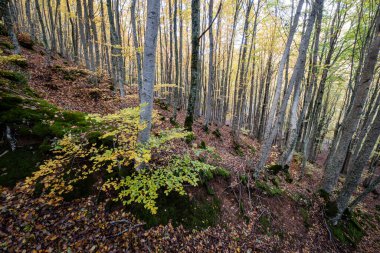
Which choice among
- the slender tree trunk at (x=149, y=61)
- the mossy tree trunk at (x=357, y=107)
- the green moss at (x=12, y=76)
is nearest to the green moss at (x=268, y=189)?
the mossy tree trunk at (x=357, y=107)

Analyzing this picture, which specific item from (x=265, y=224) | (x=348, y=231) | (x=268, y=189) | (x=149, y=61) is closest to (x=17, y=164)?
(x=149, y=61)

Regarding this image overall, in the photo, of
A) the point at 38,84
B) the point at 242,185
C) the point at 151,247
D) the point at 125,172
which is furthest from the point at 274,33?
the point at 38,84

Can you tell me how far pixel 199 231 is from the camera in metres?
4.27

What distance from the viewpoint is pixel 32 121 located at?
4.79 m

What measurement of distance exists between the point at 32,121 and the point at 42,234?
3297 millimetres

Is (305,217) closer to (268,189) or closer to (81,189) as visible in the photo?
(268,189)

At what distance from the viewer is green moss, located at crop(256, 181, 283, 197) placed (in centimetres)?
598

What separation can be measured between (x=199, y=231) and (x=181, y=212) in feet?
2.19

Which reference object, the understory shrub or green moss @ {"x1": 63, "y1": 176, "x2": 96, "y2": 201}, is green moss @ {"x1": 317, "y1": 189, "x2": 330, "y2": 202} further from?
green moss @ {"x1": 63, "y1": 176, "x2": 96, "y2": 201}

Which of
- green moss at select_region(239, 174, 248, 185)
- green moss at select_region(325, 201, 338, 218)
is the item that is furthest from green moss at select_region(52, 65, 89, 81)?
green moss at select_region(325, 201, 338, 218)

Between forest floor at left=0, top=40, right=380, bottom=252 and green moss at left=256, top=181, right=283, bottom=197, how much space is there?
0.04 meters

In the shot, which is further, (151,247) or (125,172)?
(125,172)

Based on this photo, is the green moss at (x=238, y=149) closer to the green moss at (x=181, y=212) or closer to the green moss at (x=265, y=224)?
the green moss at (x=265, y=224)

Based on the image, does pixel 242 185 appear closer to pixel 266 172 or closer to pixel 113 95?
pixel 266 172
